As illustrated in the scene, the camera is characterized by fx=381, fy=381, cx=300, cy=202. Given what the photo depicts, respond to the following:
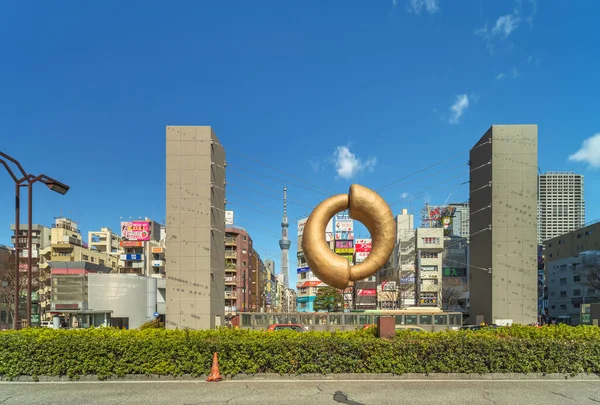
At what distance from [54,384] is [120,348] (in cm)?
187

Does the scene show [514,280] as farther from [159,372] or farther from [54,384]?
[54,384]

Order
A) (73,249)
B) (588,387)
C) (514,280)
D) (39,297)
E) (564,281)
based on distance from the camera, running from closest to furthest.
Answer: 1. (588,387)
2. (514,280)
3. (39,297)
4. (73,249)
5. (564,281)

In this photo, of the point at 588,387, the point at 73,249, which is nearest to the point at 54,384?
the point at 588,387

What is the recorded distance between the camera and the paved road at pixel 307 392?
8875mm

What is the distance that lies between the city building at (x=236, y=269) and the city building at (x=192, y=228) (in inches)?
1443

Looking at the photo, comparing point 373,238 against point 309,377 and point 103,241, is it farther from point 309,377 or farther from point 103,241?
point 103,241

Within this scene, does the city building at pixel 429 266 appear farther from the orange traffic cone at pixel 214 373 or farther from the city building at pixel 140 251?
the orange traffic cone at pixel 214 373

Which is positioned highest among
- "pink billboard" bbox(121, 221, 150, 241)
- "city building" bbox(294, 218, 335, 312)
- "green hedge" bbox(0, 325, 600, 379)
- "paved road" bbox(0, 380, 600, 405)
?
"pink billboard" bbox(121, 221, 150, 241)

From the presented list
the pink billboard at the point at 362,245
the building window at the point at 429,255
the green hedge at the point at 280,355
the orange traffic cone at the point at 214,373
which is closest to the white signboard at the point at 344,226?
the pink billboard at the point at 362,245

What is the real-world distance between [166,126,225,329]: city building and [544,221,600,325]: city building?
185 feet

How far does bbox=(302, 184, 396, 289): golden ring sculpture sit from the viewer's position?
→ 1277cm

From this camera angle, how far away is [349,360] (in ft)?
34.5

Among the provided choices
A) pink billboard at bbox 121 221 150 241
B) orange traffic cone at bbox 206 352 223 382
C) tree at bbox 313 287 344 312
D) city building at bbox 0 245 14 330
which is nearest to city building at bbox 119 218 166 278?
pink billboard at bbox 121 221 150 241

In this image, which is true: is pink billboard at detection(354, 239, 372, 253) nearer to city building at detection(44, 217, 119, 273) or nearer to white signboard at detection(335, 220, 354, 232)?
white signboard at detection(335, 220, 354, 232)
